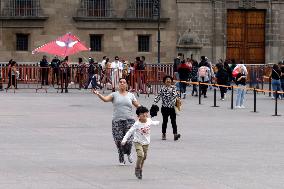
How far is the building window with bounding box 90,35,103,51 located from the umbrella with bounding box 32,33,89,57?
15.4ft

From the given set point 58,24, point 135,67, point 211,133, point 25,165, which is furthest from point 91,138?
point 58,24

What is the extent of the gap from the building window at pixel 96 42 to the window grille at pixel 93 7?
116cm

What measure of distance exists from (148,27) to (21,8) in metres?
6.63

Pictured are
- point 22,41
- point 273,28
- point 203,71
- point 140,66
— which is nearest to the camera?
point 203,71

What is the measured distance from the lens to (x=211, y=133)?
26516mm

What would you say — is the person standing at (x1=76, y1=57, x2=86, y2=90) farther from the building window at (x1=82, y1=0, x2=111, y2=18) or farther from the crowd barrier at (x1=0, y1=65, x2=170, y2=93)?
the building window at (x1=82, y1=0, x2=111, y2=18)

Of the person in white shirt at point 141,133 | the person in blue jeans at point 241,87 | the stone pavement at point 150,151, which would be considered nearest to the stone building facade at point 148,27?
the person in blue jeans at point 241,87

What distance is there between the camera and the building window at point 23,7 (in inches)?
2146

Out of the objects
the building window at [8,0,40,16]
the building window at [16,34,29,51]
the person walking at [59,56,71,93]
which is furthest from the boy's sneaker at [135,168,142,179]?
the building window at [16,34,29,51]

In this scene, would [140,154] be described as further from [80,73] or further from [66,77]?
[80,73]

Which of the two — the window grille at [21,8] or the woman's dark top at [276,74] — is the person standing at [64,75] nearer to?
the window grille at [21,8]

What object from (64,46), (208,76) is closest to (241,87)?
(208,76)

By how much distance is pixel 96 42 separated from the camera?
55.8 m

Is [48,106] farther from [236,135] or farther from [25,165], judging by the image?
[25,165]
